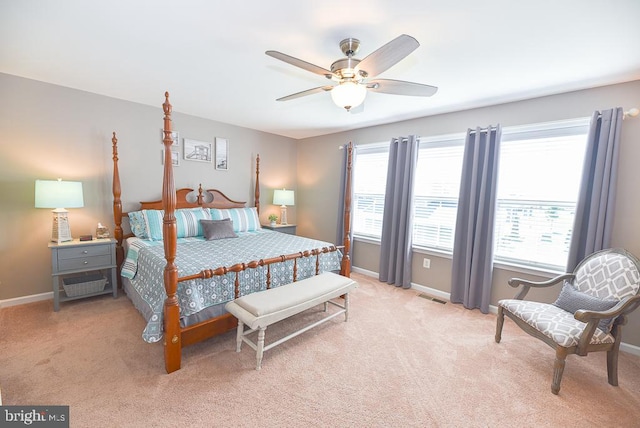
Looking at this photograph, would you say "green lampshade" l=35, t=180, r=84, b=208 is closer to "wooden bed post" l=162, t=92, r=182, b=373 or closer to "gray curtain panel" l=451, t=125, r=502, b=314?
"wooden bed post" l=162, t=92, r=182, b=373

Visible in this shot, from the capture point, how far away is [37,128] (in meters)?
2.88

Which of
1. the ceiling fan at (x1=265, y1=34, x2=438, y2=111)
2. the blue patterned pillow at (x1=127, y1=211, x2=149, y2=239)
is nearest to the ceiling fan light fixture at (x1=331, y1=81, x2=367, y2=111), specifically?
the ceiling fan at (x1=265, y1=34, x2=438, y2=111)

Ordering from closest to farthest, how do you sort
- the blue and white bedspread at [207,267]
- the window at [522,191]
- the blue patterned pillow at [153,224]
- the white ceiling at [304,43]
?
the white ceiling at [304,43] → the blue and white bedspread at [207,267] → the window at [522,191] → the blue patterned pillow at [153,224]

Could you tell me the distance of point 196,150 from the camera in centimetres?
404

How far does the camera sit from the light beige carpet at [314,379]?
1.64 m

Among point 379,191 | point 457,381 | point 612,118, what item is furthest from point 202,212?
point 612,118

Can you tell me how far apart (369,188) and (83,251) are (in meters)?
3.79

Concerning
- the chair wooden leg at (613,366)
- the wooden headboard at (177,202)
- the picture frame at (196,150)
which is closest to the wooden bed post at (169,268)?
the wooden headboard at (177,202)

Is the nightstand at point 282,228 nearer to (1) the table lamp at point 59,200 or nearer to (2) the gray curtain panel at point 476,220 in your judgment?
(1) the table lamp at point 59,200

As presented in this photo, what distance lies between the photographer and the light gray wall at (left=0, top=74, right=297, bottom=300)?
2.79m

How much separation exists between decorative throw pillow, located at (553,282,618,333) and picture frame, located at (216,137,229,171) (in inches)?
176

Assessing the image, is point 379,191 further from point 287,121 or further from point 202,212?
point 202,212

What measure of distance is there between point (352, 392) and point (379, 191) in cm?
300

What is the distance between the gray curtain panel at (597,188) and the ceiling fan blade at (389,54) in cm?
221
